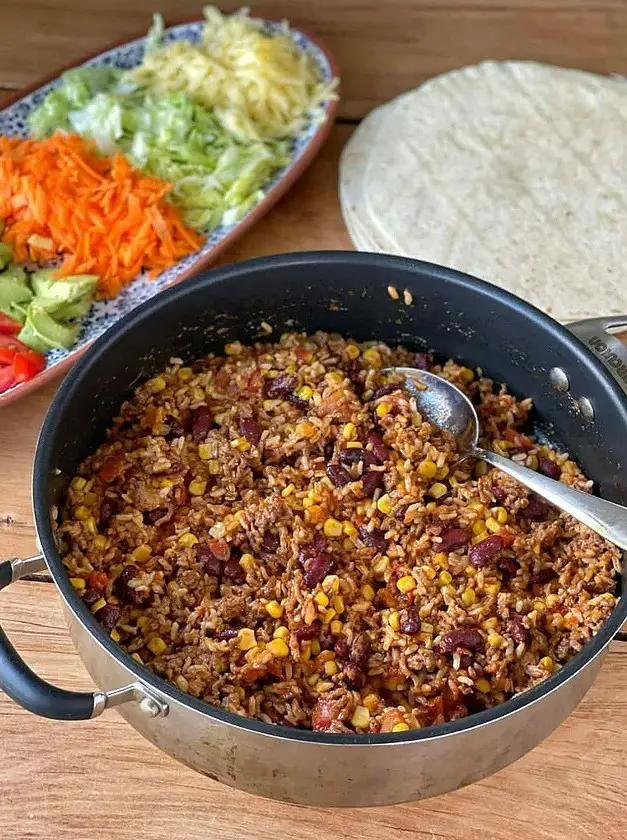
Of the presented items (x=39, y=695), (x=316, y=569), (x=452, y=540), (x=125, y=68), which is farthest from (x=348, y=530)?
(x=125, y=68)

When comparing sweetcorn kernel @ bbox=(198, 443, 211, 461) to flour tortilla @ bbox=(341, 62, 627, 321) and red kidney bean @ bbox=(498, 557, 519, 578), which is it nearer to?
red kidney bean @ bbox=(498, 557, 519, 578)

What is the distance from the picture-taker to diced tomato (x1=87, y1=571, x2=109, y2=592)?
7.05ft

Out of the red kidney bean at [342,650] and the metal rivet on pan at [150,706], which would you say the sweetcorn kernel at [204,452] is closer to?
the red kidney bean at [342,650]

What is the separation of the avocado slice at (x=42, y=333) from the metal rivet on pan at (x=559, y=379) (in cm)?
148

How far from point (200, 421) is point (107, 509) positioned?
36 cm

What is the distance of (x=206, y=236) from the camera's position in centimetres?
324

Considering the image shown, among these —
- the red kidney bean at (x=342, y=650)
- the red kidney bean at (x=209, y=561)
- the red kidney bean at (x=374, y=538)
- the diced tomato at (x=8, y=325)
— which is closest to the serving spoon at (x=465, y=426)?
the red kidney bean at (x=374, y=538)

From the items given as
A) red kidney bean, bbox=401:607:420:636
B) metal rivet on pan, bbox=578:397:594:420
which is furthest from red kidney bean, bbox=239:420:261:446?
metal rivet on pan, bbox=578:397:594:420

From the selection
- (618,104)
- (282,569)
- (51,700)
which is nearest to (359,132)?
(618,104)

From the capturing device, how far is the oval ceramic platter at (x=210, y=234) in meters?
2.91

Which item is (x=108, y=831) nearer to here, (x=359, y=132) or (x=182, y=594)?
(x=182, y=594)

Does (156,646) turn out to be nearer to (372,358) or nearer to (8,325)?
(372,358)

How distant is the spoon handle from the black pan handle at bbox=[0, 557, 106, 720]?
1105mm

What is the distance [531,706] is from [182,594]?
2.80 feet
